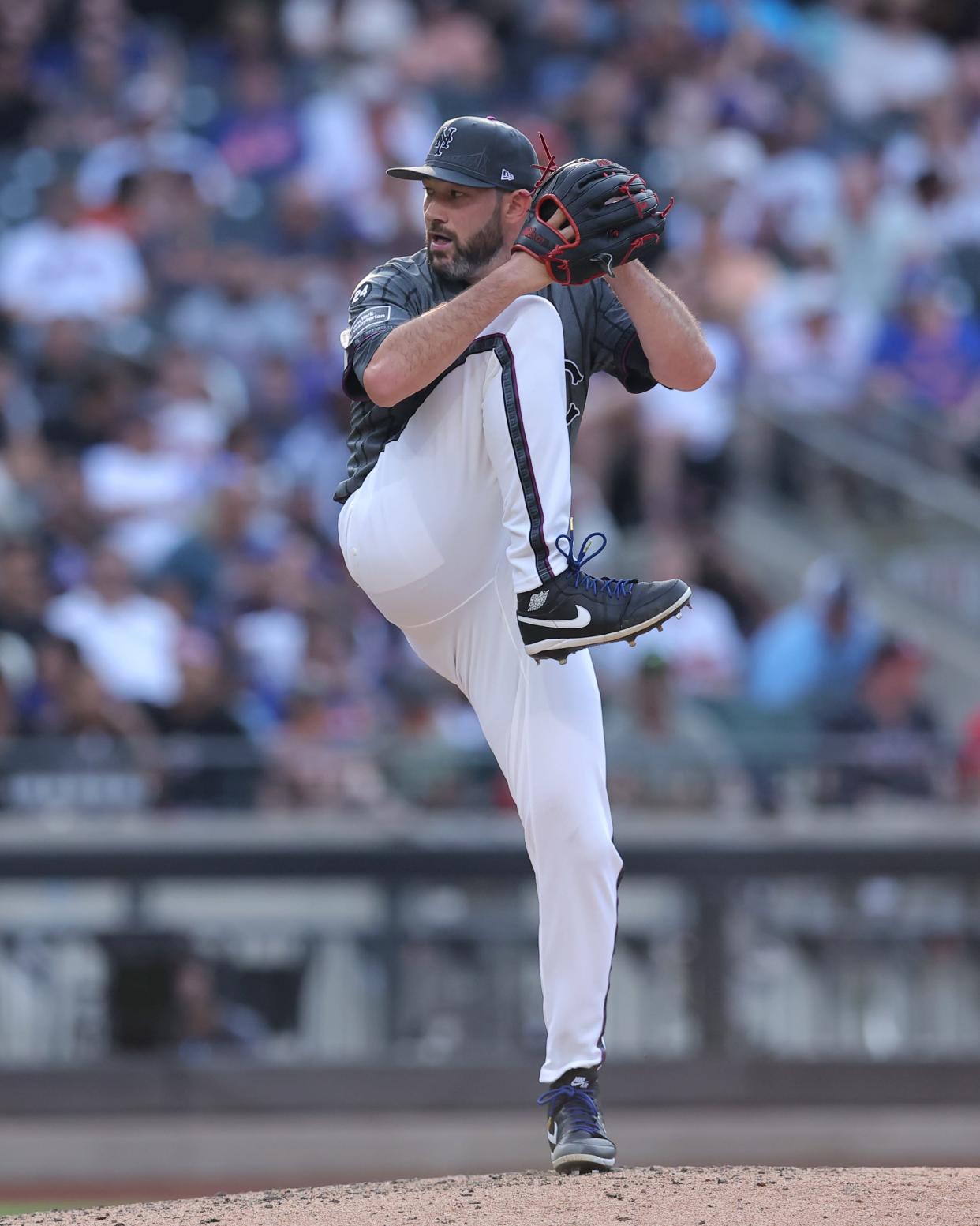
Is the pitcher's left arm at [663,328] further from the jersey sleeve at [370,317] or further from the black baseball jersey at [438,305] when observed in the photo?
the jersey sleeve at [370,317]

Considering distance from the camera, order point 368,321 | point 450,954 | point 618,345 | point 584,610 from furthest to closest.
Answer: point 450,954, point 618,345, point 368,321, point 584,610

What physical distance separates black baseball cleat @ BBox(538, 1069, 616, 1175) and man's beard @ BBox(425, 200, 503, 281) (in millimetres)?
1622

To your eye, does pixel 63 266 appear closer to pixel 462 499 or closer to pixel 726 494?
pixel 726 494

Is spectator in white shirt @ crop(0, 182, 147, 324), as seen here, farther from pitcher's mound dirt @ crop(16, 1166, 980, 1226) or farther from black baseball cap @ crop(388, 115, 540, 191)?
pitcher's mound dirt @ crop(16, 1166, 980, 1226)

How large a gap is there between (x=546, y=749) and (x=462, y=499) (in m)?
0.52

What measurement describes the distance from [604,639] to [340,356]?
→ 5941 millimetres

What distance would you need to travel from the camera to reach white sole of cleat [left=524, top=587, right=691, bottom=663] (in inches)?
146

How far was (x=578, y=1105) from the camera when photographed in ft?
13.1

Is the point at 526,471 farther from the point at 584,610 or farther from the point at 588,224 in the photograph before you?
the point at 588,224

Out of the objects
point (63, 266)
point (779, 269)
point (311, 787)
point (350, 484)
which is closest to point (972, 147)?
point (779, 269)

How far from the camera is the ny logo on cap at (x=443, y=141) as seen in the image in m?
3.91

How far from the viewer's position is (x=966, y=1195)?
13.0ft

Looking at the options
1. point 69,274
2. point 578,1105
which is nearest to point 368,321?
point 578,1105

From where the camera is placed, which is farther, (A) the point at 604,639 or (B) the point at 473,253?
(B) the point at 473,253
